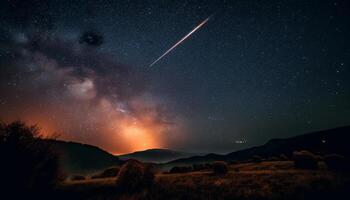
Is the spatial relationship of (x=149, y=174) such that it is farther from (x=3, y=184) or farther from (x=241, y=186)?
(x=3, y=184)

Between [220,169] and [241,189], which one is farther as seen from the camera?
[220,169]

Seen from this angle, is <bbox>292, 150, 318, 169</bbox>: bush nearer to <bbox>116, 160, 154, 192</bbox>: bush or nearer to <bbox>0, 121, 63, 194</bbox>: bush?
<bbox>116, 160, 154, 192</bbox>: bush

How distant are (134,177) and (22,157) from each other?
10313 mm

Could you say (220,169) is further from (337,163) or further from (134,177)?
(337,163)

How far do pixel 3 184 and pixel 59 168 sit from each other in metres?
7.36

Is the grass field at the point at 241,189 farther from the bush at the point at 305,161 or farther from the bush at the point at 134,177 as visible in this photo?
the bush at the point at 305,161

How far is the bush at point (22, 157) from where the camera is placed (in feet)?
43.4

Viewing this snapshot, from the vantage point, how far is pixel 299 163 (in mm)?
24328

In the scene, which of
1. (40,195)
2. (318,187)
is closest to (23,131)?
(40,195)

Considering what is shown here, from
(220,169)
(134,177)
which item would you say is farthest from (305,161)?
(134,177)

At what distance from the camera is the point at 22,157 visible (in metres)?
14.2

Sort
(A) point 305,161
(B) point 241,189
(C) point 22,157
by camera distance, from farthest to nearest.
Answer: (A) point 305,161 → (B) point 241,189 → (C) point 22,157

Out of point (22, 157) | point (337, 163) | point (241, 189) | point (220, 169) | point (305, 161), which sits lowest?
point (241, 189)

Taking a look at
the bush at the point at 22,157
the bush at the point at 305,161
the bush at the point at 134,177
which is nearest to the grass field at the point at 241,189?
the bush at the point at 134,177
